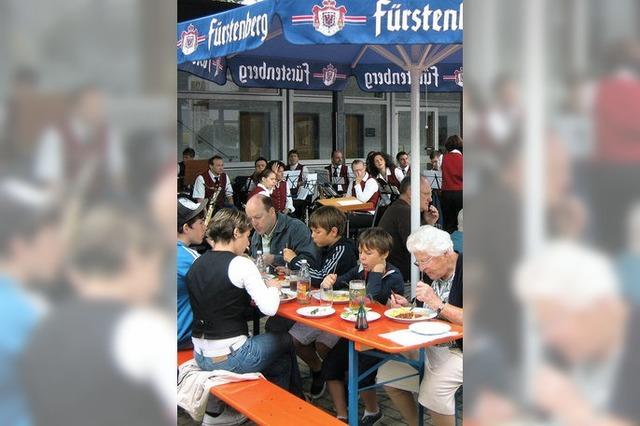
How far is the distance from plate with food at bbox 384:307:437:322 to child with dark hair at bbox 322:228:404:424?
1.15ft

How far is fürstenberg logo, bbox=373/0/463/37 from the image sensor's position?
3762 mm

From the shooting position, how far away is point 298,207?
12.5m

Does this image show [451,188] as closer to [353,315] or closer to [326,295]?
[326,295]

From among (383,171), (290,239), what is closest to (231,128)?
(383,171)

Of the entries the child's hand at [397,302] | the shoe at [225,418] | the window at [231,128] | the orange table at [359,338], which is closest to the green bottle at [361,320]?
the orange table at [359,338]

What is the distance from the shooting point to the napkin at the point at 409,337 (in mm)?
3525

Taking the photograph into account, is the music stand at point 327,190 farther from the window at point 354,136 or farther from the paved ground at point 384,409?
the paved ground at point 384,409

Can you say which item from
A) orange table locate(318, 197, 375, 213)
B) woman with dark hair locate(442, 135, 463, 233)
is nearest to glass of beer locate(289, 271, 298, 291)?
orange table locate(318, 197, 375, 213)

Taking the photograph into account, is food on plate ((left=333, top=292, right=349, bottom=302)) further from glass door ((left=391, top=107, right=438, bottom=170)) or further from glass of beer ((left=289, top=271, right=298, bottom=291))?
glass door ((left=391, top=107, right=438, bottom=170))
